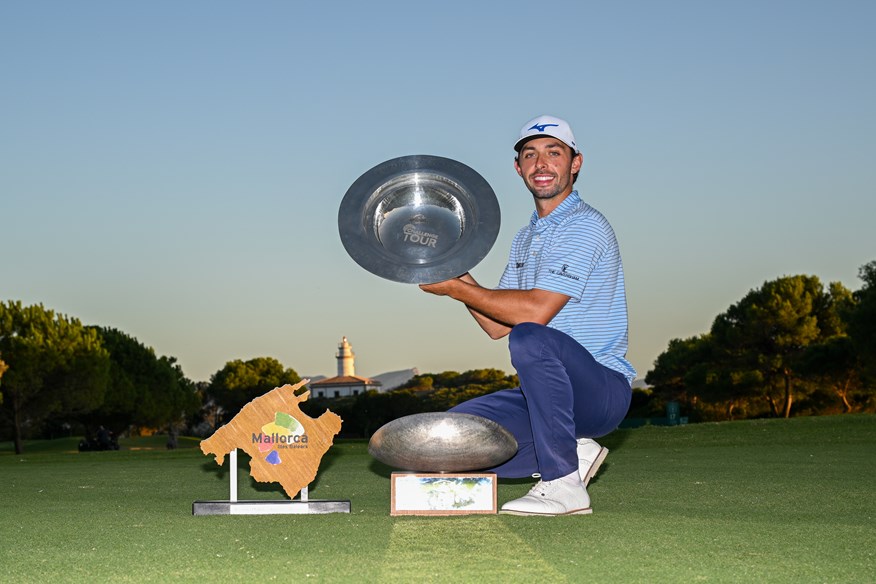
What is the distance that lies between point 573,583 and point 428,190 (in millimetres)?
2622

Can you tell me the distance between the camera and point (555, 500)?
4590 mm

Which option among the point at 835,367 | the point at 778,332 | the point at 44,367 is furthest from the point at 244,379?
the point at 835,367

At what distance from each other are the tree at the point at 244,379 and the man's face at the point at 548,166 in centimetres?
7573

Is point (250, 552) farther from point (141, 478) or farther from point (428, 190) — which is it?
point (141, 478)

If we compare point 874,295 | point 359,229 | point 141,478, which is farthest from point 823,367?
point 359,229

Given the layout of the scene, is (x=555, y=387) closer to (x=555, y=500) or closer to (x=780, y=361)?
(x=555, y=500)

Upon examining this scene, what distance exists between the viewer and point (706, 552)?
11.2 feet

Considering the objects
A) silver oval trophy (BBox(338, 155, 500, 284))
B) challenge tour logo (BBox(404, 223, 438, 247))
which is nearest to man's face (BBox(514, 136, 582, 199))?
silver oval trophy (BBox(338, 155, 500, 284))

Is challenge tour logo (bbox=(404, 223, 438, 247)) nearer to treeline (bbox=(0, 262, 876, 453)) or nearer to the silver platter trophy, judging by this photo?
the silver platter trophy

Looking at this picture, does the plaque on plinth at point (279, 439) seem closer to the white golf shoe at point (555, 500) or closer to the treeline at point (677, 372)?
the white golf shoe at point (555, 500)

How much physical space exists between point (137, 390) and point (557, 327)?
184ft

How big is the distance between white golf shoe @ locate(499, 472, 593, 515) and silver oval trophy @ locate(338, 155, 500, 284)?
111 centimetres

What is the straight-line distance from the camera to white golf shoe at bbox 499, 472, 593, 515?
453 centimetres

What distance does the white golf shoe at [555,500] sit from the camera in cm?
453
